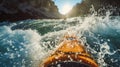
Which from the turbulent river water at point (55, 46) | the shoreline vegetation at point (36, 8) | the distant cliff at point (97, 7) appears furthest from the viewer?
the distant cliff at point (97, 7)

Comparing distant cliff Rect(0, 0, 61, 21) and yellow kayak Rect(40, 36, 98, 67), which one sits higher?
distant cliff Rect(0, 0, 61, 21)

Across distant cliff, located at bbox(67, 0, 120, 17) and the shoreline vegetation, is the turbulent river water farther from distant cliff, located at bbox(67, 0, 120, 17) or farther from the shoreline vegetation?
distant cliff, located at bbox(67, 0, 120, 17)

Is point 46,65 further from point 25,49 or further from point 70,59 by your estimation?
point 25,49

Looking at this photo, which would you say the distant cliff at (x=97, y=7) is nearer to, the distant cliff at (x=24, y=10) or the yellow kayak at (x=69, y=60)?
the distant cliff at (x=24, y=10)

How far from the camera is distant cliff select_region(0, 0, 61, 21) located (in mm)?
43766

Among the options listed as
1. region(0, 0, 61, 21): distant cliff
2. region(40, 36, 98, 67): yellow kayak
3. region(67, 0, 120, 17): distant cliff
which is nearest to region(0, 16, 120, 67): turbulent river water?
region(40, 36, 98, 67): yellow kayak

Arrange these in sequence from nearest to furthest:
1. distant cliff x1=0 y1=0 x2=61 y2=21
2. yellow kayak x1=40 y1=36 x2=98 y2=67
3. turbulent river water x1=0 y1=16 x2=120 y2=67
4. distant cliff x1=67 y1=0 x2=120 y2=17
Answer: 1. yellow kayak x1=40 y1=36 x2=98 y2=67
2. turbulent river water x1=0 y1=16 x2=120 y2=67
3. distant cliff x1=0 y1=0 x2=61 y2=21
4. distant cliff x1=67 y1=0 x2=120 y2=17

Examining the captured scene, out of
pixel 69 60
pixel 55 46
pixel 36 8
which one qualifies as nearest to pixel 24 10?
pixel 36 8

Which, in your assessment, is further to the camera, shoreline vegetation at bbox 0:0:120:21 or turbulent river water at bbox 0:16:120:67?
shoreline vegetation at bbox 0:0:120:21

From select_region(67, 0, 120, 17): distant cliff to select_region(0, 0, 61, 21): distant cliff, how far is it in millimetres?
10347

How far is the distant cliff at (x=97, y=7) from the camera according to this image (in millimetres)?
51000

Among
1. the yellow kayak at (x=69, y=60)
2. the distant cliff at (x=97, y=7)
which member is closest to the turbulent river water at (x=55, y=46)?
the yellow kayak at (x=69, y=60)

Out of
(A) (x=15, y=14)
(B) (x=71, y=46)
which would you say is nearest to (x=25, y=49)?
(B) (x=71, y=46)

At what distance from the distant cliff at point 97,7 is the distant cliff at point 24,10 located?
10.3 meters
